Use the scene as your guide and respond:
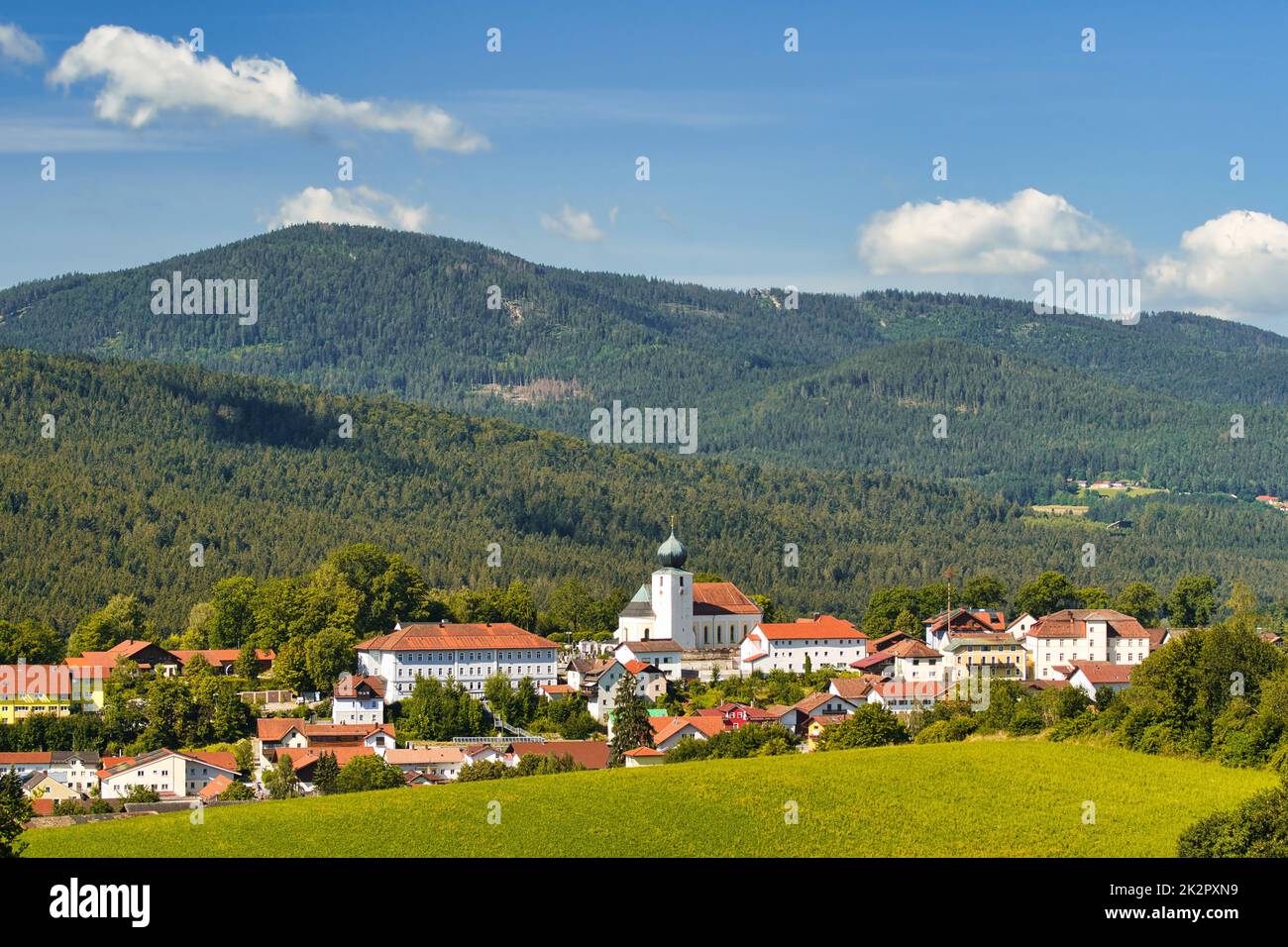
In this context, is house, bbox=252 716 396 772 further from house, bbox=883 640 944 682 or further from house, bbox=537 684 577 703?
house, bbox=883 640 944 682

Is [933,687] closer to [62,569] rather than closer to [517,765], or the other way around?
[517,765]

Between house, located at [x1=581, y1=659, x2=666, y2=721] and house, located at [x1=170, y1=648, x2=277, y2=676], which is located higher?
house, located at [x1=170, y1=648, x2=277, y2=676]

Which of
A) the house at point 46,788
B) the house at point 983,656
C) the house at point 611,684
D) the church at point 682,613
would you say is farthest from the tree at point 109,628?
the house at point 983,656

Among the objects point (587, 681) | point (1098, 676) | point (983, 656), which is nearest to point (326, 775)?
point (587, 681)

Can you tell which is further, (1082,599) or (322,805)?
(1082,599)

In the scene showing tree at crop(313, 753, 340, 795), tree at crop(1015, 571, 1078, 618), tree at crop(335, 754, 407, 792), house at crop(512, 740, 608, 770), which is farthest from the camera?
tree at crop(1015, 571, 1078, 618)

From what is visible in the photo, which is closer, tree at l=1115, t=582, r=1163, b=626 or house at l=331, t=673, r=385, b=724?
house at l=331, t=673, r=385, b=724

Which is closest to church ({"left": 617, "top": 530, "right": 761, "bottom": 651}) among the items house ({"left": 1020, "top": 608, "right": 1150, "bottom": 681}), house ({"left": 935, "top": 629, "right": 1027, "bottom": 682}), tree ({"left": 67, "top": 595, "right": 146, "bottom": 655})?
house ({"left": 935, "top": 629, "right": 1027, "bottom": 682})
